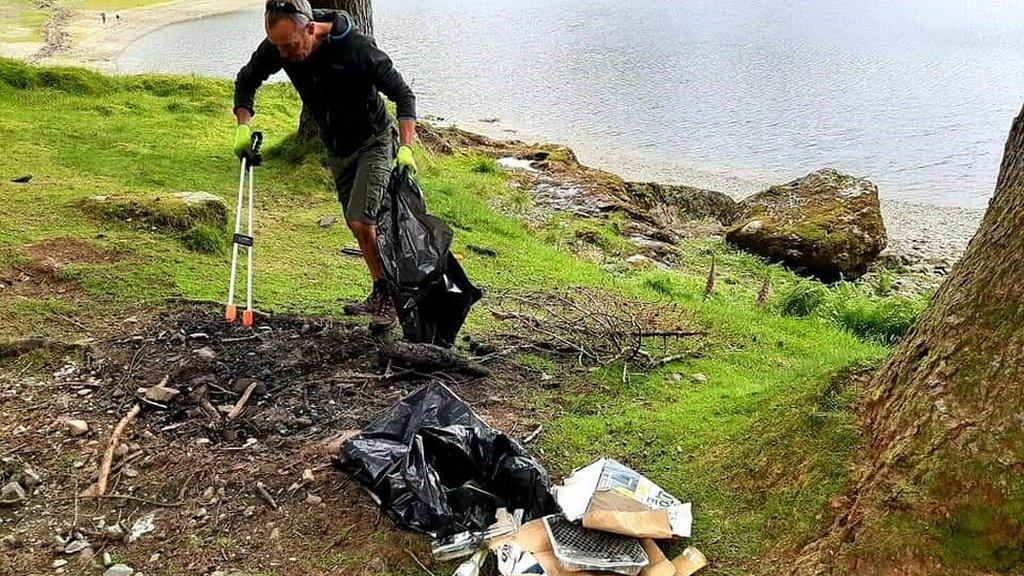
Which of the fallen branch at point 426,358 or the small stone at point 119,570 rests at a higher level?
the fallen branch at point 426,358

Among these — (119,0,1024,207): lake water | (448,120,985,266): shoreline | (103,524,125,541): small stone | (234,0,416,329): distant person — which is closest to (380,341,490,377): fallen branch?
(234,0,416,329): distant person

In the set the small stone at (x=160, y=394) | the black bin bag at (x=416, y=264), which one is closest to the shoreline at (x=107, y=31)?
the black bin bag at (x=416, y=264)

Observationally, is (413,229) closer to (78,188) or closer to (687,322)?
(687,322)

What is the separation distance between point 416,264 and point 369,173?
724 mm

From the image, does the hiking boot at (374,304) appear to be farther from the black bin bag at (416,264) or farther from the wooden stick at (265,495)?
the wooden stick at (265,495)

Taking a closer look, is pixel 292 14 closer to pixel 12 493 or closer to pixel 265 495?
pixel 265 495

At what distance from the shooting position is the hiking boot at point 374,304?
193 inches

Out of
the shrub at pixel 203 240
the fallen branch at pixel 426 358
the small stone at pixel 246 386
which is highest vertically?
the fallen branch at pixel 426 358

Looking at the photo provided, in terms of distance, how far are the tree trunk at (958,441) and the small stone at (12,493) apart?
2807 millimetres

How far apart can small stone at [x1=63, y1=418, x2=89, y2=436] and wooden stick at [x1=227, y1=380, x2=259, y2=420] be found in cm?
59

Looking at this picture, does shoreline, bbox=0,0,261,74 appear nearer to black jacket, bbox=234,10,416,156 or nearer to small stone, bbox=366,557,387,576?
black jacket, bbox=234,10,416,156

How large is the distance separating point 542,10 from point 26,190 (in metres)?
30.0

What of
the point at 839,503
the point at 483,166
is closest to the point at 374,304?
the point at 839,503

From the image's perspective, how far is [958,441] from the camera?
2174mm
